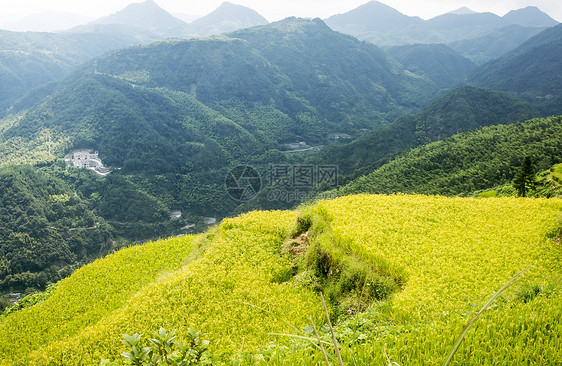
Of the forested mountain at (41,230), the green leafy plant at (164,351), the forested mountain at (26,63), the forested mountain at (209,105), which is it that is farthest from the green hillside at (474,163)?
the forested mountain at (26,63)

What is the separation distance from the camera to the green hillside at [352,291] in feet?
11.7

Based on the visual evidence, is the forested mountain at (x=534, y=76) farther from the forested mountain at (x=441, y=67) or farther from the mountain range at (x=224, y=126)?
the forested mountain at (x=441, y=67)

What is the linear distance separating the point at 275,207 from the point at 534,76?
113m

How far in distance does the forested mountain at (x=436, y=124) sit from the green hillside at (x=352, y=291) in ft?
192

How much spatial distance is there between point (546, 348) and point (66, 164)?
92380 mm

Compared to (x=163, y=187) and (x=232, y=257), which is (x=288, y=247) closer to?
(x=232, y=257)

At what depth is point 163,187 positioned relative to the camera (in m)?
79.4

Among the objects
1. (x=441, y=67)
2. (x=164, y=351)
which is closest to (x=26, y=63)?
(x=164, y=351)

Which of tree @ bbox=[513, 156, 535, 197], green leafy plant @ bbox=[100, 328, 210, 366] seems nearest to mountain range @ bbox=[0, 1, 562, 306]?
tree @ bbox=[513, 156, 535, 197]

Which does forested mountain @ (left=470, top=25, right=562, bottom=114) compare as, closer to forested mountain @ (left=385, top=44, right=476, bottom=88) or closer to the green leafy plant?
forested mountain @ (left=385, top=44, right=476, bottom=88)

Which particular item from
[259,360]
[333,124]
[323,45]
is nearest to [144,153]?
[333,124]

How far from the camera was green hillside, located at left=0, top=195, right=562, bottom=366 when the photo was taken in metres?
3.57

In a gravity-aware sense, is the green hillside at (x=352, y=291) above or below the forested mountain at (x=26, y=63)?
below

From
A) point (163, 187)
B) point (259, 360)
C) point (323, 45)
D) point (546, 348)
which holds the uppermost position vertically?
point (323, 45)
